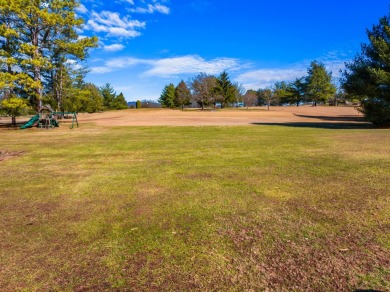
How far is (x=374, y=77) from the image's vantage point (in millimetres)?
20750

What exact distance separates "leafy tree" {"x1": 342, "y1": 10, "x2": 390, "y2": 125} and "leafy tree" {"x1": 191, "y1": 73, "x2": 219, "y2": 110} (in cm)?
4915

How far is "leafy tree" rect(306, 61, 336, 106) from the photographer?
7712 cm

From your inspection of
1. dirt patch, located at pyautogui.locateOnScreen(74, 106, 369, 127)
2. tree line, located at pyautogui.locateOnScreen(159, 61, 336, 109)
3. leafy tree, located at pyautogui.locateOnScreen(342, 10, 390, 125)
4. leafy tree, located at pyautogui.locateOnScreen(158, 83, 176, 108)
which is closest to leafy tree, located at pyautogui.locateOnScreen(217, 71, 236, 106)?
tree line, located at pyautogui.locateOnScreen(159, 61, 336, 109)

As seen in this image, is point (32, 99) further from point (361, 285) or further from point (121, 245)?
point (361, 285)

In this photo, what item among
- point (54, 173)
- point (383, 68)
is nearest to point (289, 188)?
point (54, 173)

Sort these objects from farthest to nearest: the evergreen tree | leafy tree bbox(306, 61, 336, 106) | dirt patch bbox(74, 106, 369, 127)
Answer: the evergreen tree < leafy tree bbox(306, 61, 336, 106) < dirt patch bbox(74, 106, 369, 127)

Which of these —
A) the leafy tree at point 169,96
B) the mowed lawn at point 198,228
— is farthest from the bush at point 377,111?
the leafy tree at point 169,96

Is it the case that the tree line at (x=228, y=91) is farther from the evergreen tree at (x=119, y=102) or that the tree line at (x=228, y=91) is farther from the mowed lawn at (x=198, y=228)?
the mowed lawn at (x=198, y=228)

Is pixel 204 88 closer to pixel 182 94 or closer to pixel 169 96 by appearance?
pixel 182 94

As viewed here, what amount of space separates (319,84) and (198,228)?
84816 mm

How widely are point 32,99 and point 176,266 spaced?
25359 millimetres

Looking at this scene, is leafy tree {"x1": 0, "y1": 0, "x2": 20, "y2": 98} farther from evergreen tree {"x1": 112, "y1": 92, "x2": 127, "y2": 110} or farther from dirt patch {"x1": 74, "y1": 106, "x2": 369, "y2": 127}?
evergreen tree {"x1": 112, "y1": 92, "x2": 127, "y2": 110}

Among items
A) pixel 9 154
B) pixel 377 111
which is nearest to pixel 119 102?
pixel 377 111

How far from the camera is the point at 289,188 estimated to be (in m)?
5.20
